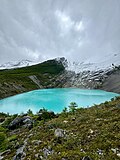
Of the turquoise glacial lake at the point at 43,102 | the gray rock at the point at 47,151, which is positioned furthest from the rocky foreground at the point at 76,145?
the turquoise glacial lake at the point at 43,102

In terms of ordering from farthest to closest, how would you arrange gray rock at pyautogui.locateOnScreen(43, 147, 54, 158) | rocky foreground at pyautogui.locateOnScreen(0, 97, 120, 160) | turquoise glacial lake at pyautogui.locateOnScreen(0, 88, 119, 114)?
turquoise glacial lake at pyautogui.locateOnScreen(0, 88, 119, 114) → gray rock at pyautogui.locateOnScreen(43, 147, 54, 158) → rocky foreground at pyautogui.locateOnScreen(0, 97, 120, 160)

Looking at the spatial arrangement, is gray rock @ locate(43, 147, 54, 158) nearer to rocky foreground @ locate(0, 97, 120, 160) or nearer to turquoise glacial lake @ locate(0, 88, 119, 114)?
rocky foreground @ locate(0, 97, 120, 160)

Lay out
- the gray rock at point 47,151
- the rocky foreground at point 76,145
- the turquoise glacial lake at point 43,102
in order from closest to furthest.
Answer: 1. the rocky foreground at point 76,145
2. the gray rock at point 47,151
3. the turquoise glacial lake at point 43,102

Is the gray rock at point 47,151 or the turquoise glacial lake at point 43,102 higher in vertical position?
the turquoise glacial lake at point 43,102

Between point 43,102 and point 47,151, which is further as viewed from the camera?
point 43,102

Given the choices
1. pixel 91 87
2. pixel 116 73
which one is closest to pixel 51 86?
pixel 91 87

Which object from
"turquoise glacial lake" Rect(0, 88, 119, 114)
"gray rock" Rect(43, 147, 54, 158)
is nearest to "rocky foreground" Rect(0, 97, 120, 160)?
"gray rock" Rect(43, 147, 54, 158)

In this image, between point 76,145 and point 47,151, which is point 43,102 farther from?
point 76,145

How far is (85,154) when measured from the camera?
7.92 metres

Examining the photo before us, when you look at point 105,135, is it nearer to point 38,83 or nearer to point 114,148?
point 114,148

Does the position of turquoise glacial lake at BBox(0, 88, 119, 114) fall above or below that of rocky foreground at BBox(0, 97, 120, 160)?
above

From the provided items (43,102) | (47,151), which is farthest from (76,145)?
(43,102)

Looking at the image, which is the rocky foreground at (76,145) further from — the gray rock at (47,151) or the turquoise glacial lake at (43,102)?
the turquoise glacial lake at (43,102)

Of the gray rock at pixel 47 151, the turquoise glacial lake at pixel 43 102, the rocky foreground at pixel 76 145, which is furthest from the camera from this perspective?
the turquoise glacial lake at pixel 43 102
